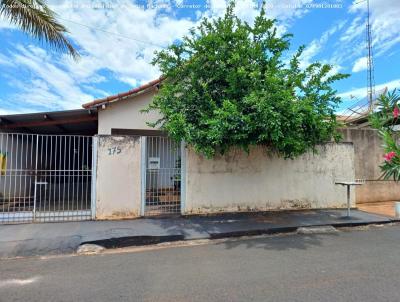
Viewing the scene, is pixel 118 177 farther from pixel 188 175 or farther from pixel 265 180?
pixel 265 180

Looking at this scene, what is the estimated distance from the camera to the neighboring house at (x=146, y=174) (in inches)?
331

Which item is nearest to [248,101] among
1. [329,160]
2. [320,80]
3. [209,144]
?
[209,144]

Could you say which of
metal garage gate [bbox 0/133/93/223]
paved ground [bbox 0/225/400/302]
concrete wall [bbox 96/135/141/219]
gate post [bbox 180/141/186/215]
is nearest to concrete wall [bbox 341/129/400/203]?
paved ground [bbox 0/225/400/302]

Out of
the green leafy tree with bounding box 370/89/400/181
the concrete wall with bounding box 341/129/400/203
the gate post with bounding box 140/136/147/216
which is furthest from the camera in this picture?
the concrete wall with bounding box 341/129/400/203

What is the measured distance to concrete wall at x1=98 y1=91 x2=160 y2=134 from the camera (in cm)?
1127

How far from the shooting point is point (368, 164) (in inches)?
488

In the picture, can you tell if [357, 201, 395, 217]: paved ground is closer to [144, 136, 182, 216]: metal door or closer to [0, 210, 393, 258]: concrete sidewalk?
[0, 210, 393, 258]: concrete sidewalk

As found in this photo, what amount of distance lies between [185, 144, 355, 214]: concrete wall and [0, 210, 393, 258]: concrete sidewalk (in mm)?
505

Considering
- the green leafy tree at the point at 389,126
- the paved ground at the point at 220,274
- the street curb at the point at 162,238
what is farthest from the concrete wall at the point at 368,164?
the paved ground at the point at 220,274

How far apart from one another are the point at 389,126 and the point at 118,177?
740 cm

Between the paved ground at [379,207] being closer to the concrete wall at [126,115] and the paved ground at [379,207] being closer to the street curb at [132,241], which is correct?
the street curb at [132,241]

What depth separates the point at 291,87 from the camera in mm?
8078

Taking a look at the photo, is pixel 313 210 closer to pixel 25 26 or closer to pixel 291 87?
pixel 291 87

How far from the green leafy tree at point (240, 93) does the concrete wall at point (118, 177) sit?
1493mm
